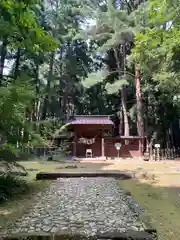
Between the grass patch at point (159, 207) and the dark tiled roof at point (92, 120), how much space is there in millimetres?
8984

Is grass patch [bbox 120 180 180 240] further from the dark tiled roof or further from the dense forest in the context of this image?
the dark tiled roof

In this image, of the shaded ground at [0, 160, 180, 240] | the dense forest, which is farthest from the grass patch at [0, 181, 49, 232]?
the dense forest

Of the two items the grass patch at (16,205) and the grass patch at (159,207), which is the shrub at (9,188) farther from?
the grass patch at (159,207)

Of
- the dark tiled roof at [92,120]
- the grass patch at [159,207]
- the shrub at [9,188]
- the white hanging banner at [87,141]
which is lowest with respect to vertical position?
the grass patch at [159,207]

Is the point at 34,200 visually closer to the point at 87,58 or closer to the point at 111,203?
the point at 111,203

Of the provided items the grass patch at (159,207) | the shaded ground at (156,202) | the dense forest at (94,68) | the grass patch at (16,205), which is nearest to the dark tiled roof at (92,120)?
the dense forest at (94,68)

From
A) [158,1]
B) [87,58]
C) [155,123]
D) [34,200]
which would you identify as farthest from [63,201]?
[87,58]

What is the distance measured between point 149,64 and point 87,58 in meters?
12.3

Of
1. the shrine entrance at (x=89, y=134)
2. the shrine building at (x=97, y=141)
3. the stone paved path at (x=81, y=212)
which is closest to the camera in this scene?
the stone paved path at (x=81, y=212)

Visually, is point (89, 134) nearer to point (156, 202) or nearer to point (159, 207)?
point (156, 202)

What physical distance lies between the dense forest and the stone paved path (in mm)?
1188

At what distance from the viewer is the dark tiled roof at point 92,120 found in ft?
50.4

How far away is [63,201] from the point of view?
448cm

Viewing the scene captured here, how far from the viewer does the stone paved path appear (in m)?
3.09
